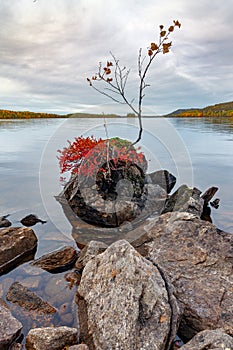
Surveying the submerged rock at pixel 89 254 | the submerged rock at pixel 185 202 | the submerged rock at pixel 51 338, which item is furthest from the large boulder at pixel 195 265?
the submerged rock at pixel 185 202

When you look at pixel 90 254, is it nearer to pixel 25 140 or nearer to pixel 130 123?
pixel 130 123

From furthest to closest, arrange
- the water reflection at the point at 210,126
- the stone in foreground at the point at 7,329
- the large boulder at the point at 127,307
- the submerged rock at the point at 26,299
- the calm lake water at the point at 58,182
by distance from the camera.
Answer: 1. the water reflection at the point at 210,126
2. the calm lake water at the point at 58,182
3. the submerged rock at the point at 26,299
4. the stone in foreground at the point at 7,329
5. the large boulder at the point at 127,307

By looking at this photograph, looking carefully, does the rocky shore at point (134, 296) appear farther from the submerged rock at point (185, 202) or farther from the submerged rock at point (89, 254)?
the submerged rock at point (185, 202)

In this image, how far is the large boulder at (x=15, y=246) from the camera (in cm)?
661

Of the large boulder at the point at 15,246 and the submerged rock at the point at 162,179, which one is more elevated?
the submerged rock at the point at 162,179

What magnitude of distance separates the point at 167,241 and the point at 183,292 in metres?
1.29

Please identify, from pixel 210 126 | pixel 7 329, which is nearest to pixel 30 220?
pixel 7 329

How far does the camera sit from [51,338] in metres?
4.16

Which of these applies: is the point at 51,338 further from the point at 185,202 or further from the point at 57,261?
the point at 185,202

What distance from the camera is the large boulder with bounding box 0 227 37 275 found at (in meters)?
6.61

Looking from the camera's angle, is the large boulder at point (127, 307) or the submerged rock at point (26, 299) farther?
the submerged rock at point (26, 299)

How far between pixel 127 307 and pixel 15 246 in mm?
3722

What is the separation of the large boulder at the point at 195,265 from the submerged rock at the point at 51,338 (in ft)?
5.39

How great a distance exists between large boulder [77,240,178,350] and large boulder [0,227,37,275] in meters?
2.62
